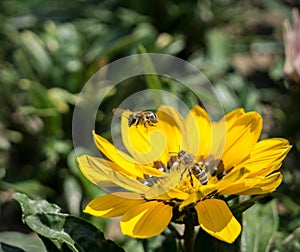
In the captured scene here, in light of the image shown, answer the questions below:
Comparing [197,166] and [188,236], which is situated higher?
[197,166]

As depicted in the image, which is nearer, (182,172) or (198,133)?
(182,172)

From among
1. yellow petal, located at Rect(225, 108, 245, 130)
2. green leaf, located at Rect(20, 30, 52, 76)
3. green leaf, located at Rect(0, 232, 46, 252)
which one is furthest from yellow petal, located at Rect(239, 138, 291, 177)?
green leaf, located at Rect(20, 30, 52, 76)

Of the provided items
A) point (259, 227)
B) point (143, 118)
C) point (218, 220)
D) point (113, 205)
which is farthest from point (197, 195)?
point (259, 227)

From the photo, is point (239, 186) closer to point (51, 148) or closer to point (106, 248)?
point (106, 248)

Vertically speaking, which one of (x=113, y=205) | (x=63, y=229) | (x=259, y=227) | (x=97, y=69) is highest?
(x=113, y=205)

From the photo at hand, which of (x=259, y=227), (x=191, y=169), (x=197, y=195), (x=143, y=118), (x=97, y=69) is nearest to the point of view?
(x=197, y=195)

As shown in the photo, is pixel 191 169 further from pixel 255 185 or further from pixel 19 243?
pixel 19 243

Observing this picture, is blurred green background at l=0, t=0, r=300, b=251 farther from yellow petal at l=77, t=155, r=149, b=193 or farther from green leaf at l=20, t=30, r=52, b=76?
yellow petal at l=77, t=155, r=149, b=193

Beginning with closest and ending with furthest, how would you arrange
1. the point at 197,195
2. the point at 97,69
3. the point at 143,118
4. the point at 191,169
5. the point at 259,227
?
1. the point at 197,195
2. the point at 191,169
3. the point at 143,118
4. the point at 259,227
5. the point at 97,69
